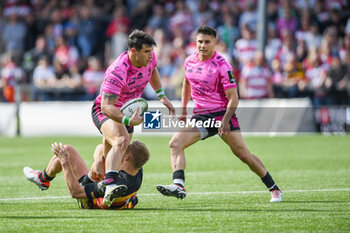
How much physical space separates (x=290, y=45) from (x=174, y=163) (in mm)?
12870

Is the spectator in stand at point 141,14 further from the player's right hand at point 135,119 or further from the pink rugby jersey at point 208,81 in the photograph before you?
the player's right hand at point 135,119

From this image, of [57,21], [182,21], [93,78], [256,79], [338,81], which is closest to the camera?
[256,79]

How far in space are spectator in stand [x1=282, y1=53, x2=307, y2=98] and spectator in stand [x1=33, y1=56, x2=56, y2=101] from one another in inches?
322

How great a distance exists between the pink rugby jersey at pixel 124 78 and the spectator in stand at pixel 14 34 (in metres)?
17.8

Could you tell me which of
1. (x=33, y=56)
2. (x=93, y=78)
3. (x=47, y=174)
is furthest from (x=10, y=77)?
(x=47, y=174)

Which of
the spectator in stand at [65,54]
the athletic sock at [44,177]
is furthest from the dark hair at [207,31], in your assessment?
the spectator in stand at [65,54]

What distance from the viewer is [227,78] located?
30.2ft

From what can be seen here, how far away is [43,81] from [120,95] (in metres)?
15.7

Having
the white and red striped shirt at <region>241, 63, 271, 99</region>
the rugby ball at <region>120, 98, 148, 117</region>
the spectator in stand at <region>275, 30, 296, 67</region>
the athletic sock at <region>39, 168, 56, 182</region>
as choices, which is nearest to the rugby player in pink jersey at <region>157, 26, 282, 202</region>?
the rugby ball at <region>120, 98, 148, 117</region>

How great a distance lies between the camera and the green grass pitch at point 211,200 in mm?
7078

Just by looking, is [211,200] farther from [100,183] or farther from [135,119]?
[100,183]

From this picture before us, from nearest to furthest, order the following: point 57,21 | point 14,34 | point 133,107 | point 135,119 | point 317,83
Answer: point 135,119 < point 133,107 < point 317,83 < point 14,34 < point 57,21

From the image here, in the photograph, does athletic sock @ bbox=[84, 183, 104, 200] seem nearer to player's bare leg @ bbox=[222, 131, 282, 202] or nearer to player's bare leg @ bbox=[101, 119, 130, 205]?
player's bare leg @ bbox=[101, 119, 130, 205]

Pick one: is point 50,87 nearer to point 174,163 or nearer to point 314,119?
point 314,119
